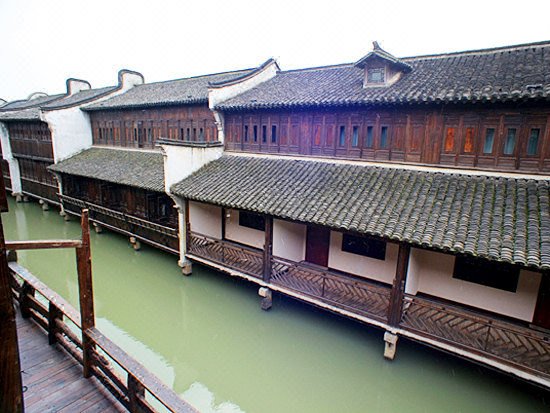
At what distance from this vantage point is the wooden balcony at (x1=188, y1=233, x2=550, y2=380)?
5820mm

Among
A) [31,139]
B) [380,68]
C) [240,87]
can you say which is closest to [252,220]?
[240,87]

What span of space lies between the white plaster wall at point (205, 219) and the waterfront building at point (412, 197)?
0.46ft

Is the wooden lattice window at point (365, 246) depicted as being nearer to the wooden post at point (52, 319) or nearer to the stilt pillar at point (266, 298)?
the stilt pillar at point (266, 298)

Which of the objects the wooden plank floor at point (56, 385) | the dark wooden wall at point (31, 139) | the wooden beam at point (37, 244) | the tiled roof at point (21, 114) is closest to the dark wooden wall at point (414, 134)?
the wooden beam at point (37, 244)

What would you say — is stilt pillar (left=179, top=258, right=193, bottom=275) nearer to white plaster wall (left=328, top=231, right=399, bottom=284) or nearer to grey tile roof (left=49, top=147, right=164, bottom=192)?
grey tile roof (left=49, top=147, right=164, bottom=192)

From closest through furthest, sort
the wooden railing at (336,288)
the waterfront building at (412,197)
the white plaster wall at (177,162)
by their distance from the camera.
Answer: the waterfront building at (412,197), the wooden railing at (336,288), the white plaster wall at (177,162)

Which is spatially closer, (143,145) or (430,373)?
(430,373)

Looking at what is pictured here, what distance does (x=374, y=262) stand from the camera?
8938 mm

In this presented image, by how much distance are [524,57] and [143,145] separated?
A: 14768 mm

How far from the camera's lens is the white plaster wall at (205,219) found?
11.0 m

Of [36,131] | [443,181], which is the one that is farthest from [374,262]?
[36,131]

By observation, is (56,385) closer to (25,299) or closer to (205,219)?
(25,299)

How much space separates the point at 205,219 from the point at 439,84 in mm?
8126

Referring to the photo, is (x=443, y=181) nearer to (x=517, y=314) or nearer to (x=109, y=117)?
(x=517, y=314)
